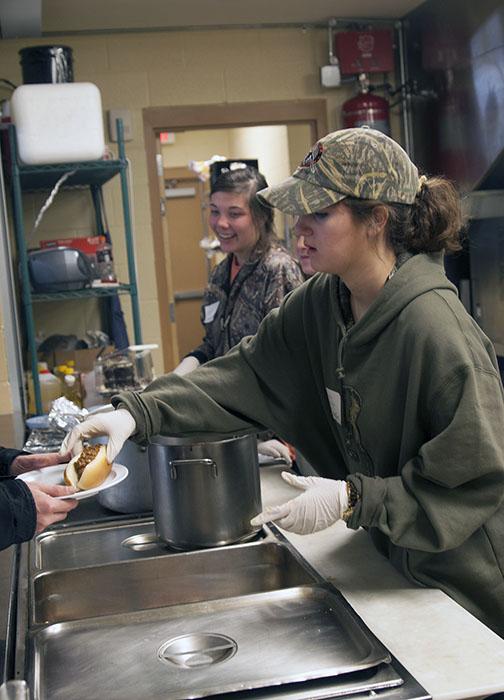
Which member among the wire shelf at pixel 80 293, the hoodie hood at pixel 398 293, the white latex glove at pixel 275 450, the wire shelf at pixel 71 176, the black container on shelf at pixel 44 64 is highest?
the black container on shelf at pixel 44 64

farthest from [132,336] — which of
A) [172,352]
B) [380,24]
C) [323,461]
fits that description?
[323,461]

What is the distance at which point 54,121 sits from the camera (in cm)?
366


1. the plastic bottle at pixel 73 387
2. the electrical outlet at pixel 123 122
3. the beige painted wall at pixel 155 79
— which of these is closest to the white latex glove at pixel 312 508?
the plastic bottle at pixel 73 387

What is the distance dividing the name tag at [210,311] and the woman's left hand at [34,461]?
132 centimetres

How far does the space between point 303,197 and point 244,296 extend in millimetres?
1343

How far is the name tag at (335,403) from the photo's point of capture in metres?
1.51

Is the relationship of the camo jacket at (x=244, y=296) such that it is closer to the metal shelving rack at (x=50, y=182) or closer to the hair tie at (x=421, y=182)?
the metal shelving rack at (x=50, y=182)

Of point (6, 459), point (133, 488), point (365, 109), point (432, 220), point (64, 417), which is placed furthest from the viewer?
point (365, 109)

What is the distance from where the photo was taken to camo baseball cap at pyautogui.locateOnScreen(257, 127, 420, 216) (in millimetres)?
1400

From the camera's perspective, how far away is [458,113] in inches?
165

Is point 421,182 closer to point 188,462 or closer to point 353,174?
point 353,174

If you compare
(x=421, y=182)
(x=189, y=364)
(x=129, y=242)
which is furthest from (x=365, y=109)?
(x=421, y=182)

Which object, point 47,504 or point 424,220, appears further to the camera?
point 424,220

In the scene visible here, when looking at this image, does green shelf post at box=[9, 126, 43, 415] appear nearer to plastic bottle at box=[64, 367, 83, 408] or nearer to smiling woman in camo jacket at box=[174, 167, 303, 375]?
plastic bottle at box=[64, 367, 83, 408]
